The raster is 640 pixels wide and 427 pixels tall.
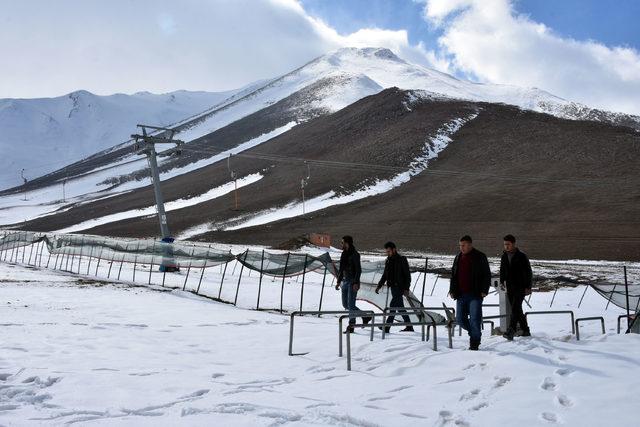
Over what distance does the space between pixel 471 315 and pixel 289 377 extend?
3.08m

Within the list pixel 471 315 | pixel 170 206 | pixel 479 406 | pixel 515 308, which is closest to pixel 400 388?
pixel 479 406

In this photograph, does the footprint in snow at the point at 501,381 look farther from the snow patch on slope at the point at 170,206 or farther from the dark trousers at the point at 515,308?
the snow patch on slope at the point at 170,206

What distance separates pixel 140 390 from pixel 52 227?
89487 millimetres

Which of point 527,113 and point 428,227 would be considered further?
point 527,113

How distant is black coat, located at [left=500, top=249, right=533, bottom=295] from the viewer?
8.94 meters

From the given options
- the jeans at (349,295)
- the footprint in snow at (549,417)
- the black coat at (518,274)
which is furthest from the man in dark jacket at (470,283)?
the footprint in snow at (549,417)

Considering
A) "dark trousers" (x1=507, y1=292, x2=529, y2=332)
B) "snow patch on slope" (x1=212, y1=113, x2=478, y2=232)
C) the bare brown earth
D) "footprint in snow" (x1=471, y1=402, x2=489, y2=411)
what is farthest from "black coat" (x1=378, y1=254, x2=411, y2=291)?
"snow patch on slope" (x1=212, y1=113, x2=478, y2=232)

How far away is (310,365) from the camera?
319 inches

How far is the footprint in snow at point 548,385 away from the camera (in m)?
6.04

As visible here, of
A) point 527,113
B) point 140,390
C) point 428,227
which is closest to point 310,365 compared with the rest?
point 140,390

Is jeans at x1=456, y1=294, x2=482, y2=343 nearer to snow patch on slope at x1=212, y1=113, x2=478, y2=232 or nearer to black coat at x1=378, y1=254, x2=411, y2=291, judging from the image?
black coat at x1=378, y1=254, x2=411, y2=291

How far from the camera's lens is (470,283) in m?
8.75

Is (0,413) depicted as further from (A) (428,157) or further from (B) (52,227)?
(B) (52,227)

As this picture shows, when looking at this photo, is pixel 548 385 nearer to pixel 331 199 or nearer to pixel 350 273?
pixel 350 273
